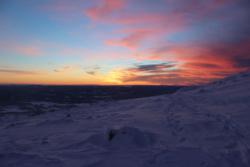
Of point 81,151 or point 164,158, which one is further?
point 81,151

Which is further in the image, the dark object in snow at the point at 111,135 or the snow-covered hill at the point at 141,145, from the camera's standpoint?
the dark object in snow at the point at 111,135

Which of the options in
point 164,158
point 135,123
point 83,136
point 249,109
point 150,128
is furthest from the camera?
point 249,109

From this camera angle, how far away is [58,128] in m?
8.82

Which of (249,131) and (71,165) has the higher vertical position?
(249,131)

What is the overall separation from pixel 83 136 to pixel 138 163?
8.13ft

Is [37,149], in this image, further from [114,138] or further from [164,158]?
[164,158]

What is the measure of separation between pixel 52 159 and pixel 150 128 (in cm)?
322

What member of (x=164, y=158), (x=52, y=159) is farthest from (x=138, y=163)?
(x=52, y=159)

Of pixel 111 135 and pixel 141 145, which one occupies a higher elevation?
pixel 111 135

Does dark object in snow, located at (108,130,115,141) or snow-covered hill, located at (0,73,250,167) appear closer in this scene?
snow-covered hill, located at (0,73,250,167)

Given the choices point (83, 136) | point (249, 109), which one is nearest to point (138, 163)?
point (83, 136)

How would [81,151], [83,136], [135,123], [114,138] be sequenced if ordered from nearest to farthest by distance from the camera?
[81,151] → [114,138] → [83,136] → [135,123]

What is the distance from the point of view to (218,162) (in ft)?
16.0

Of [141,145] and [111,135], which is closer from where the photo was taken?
[141,145]
